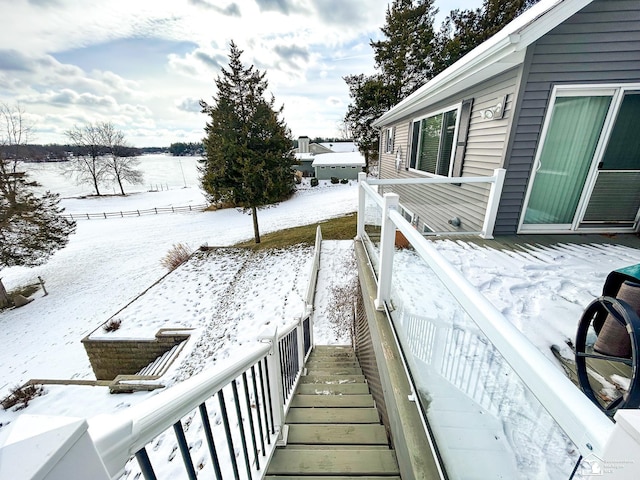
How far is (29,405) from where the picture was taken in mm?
4590

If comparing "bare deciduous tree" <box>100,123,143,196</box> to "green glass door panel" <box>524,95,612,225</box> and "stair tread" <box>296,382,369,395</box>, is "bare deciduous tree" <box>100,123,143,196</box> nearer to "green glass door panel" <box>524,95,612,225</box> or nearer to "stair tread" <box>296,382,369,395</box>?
"stair tread" <box>296,382,369,395</box>

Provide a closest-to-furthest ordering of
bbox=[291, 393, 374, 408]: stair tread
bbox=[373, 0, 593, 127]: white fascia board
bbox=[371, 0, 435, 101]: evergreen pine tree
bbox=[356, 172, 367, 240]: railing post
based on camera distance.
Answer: bbox=[291, 393, 374, 408]: stair tread, bbox=[373, 0, 593, 127]: white fascia board, bbox=[356, 172, 367, 240]: railing post, bbox=[371, 0, 435, 101]: evergreen pine tree

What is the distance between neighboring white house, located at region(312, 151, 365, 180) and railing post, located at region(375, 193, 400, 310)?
2538 cm

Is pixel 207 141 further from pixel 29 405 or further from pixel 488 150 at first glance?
pixel 488 150

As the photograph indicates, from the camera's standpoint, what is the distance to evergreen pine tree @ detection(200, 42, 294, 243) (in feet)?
33.1

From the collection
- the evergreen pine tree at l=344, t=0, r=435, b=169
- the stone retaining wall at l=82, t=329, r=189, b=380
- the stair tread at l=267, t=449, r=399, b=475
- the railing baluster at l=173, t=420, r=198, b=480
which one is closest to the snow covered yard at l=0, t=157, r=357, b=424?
the stone retaining wall at l=82, t=329, r=189, b=380

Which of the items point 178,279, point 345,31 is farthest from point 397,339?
point 345,31

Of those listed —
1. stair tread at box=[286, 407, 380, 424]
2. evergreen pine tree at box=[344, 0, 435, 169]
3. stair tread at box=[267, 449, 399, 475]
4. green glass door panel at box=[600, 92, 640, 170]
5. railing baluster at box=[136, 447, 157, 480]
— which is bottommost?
stair tread at box=[286, 407, 380, 424]

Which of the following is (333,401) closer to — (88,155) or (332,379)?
(332,379)

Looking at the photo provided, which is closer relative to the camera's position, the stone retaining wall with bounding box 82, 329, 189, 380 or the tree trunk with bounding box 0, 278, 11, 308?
the stone retaining wall with bounding box 82, 329, 189, 380

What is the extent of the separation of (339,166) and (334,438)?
26.8m

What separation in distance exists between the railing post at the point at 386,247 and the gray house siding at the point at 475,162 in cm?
268

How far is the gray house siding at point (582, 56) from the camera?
3.04 meters

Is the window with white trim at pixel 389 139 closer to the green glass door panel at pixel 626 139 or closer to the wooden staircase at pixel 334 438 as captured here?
the green glass door panel at pixel 626 139
